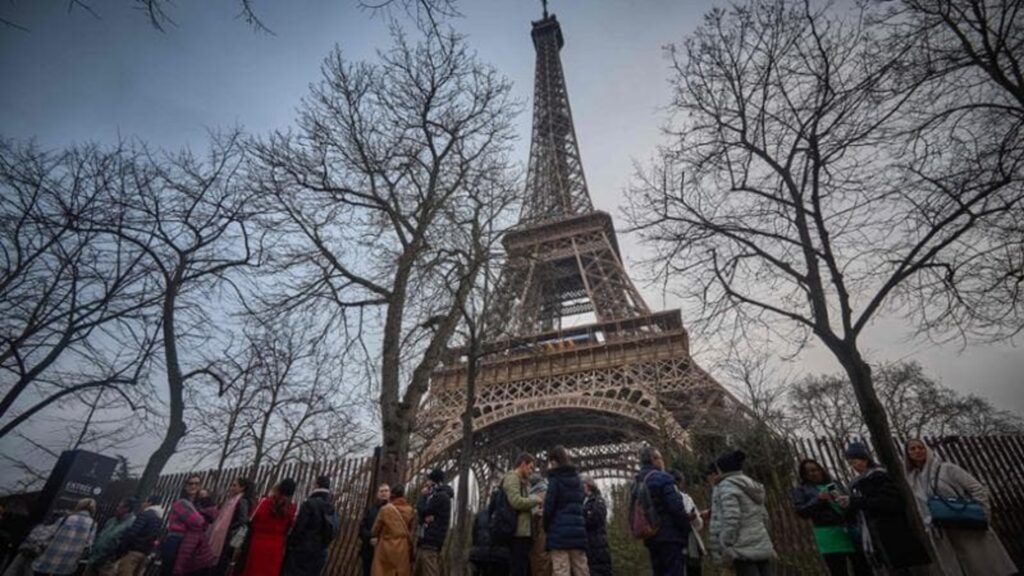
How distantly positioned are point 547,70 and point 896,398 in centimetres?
3498

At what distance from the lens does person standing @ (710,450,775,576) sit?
13.7ft

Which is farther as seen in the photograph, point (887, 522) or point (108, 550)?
point (108, 550)

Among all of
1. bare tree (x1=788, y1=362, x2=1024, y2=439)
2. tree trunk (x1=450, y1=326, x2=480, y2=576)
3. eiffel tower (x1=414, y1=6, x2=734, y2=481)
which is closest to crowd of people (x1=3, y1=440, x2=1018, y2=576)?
tree trunk (x1=450, y1=326, x2=480, y2=576)

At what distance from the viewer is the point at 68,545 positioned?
6434mm

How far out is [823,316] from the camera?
19.3ft

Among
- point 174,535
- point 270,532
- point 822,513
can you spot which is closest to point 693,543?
point 822,513

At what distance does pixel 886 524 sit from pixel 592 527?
108 inches

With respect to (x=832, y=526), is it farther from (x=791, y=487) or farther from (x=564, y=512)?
(x=791, y=487)

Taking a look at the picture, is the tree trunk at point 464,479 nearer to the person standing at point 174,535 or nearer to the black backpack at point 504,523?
the black backpack at point 504,523

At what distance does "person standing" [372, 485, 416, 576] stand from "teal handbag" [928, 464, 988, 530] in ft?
15.8

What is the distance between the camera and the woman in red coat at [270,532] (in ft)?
16.0

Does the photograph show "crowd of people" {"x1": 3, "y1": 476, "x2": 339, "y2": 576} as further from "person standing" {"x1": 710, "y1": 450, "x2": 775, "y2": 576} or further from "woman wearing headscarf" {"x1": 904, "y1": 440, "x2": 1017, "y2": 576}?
"woman wearing headscarf" {"x1": 904, "y1": 440, "x2": 1017, "y2": 576}

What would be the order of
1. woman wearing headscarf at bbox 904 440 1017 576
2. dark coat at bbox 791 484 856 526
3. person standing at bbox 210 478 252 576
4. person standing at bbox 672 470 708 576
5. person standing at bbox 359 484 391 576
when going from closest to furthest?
1. woman wearing headscarf at bbox 904 440 1017 576
2. dark coat at bbox 791 484 856 526
3. person standing at bbox 672 470 708 576
4. person standing at bbox 210 478 252 576
5. person standing at bbox 359 484 391 576

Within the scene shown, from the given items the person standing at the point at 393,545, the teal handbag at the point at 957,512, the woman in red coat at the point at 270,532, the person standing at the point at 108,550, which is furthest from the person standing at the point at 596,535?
the person standing at the point at 108,550
